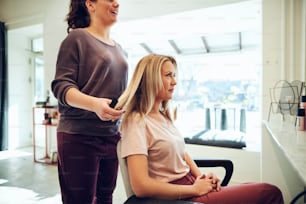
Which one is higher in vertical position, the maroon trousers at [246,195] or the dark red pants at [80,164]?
the dark red pants at [80,164]

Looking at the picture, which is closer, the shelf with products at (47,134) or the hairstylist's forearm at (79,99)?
the hairstylist's forearm at (79,99)

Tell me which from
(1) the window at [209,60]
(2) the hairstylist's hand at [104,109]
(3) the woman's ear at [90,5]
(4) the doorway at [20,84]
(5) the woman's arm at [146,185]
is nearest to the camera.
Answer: (2) the hairstylist's hand at [104,109]

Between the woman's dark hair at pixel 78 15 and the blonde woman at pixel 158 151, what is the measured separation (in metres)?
0.31

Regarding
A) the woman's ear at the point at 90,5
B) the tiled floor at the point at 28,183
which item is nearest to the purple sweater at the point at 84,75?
the woman's ear at the point at 90,5

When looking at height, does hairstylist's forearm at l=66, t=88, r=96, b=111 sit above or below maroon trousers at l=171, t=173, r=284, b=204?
above

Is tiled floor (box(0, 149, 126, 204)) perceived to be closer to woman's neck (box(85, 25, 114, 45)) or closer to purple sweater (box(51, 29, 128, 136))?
purple sweater (box(51, 29, 128, 136))

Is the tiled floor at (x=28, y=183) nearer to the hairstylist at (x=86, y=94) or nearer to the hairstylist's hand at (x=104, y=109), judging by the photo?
the hairstylist at (x=86, y=94)

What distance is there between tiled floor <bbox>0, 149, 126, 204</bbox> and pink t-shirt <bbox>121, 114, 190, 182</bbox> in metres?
1.45

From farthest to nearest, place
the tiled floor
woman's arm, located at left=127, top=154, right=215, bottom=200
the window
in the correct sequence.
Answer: the window, the tiled floor, woman's arm, located at left=127, top=154, right=215, bottom=200

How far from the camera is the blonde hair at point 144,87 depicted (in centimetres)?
110

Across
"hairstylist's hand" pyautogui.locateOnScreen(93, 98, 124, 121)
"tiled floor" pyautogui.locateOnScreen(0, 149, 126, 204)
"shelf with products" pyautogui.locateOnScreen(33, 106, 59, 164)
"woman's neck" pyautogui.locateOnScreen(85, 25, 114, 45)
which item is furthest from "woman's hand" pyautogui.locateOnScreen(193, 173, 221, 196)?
"shelf with products" pyautogui.locateOnScreen(33, 106, 59, 164)

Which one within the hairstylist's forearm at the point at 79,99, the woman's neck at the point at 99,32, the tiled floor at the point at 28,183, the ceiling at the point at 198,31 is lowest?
the tiled floor at the point at 28,183

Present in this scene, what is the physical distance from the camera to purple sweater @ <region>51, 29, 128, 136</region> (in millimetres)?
984

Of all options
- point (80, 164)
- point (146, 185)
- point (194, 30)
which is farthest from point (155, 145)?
point (194, 30)
